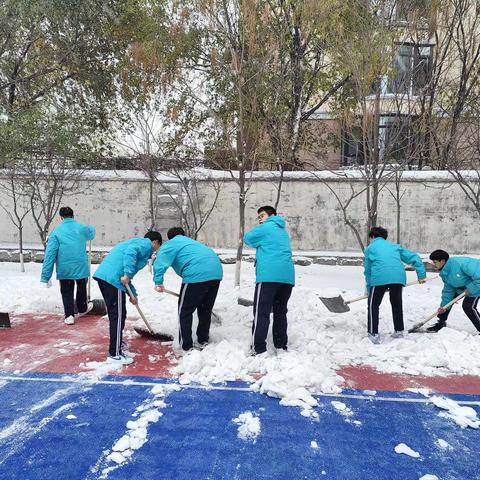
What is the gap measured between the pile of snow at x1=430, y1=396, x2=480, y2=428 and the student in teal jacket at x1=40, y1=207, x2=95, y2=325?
13.8 feet

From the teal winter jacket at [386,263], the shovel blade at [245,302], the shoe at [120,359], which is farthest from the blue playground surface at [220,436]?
the shovel blade at [245,302]

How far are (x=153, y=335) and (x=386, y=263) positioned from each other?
8.87ft

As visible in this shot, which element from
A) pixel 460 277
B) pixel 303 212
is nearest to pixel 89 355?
pixel 460 277

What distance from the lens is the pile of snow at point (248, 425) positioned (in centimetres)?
284

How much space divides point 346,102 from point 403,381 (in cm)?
867

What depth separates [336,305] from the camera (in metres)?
5.81

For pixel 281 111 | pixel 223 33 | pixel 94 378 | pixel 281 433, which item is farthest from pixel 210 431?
pixel 281 111

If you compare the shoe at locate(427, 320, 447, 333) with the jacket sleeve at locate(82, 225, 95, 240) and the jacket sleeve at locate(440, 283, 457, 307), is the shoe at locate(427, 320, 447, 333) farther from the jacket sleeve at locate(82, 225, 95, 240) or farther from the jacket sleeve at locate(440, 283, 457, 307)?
the jacket sleeve at locate(82, 225, 95, 240)

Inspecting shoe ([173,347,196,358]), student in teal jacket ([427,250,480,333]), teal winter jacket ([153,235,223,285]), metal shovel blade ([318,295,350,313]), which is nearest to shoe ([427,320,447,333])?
student in teal jacket ([427,250,480,333])

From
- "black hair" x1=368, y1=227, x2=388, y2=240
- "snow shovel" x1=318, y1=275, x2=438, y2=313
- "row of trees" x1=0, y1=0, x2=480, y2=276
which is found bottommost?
"snow shovel" x1=318, y1=275, x2=438, y2=313

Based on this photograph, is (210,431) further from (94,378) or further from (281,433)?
(94,378)

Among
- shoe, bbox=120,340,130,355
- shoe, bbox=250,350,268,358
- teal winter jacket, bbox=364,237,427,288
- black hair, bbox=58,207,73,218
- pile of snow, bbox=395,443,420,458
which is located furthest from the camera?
black hair, bbox=58,207,73,218

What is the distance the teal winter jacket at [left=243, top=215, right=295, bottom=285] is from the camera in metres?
4.15

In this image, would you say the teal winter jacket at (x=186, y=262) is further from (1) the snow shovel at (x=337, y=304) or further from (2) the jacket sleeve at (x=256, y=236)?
(1) the snow shovel at (x=337, y=304)
